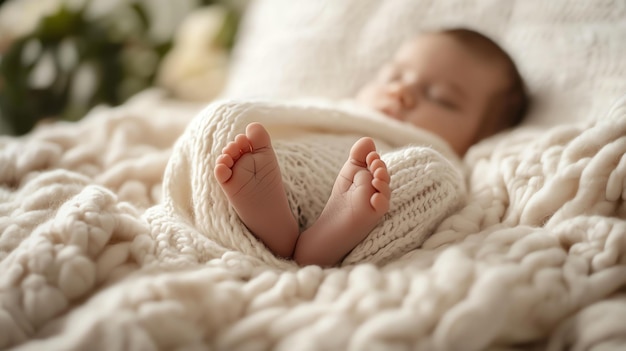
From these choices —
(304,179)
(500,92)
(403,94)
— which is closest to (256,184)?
(304,179)

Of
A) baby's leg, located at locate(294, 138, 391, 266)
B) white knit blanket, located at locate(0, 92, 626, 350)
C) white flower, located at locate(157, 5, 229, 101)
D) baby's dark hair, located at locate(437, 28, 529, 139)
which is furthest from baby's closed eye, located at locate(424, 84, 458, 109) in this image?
white flower, located at locate(157, 5, 229, 101)

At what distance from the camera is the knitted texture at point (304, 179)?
2.23 feet

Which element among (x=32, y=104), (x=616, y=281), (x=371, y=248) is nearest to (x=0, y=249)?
(x=371, y=248)

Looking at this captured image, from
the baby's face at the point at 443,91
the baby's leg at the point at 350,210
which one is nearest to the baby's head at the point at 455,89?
the baby's face at the point at 443,91

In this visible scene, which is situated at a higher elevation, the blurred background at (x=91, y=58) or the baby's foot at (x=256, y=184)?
the blurred background at (x=91, y=58)

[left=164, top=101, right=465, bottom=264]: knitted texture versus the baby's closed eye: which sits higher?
the baby's closed eye

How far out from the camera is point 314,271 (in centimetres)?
60

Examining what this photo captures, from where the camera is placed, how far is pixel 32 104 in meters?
1.57

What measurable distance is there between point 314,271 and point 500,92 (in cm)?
69

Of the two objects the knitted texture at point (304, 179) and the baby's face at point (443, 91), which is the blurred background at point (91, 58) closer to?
the baby's face at point (443, 91)

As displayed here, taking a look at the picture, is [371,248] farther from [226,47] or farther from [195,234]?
[226,47]

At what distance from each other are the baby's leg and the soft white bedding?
3cm

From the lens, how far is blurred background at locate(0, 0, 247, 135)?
1.54 m

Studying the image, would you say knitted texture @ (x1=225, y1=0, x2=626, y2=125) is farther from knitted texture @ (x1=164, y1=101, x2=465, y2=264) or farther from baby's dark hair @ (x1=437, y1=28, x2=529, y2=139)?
knitted texture @ (x1=164, y1=101, x2=465, y2=264)
